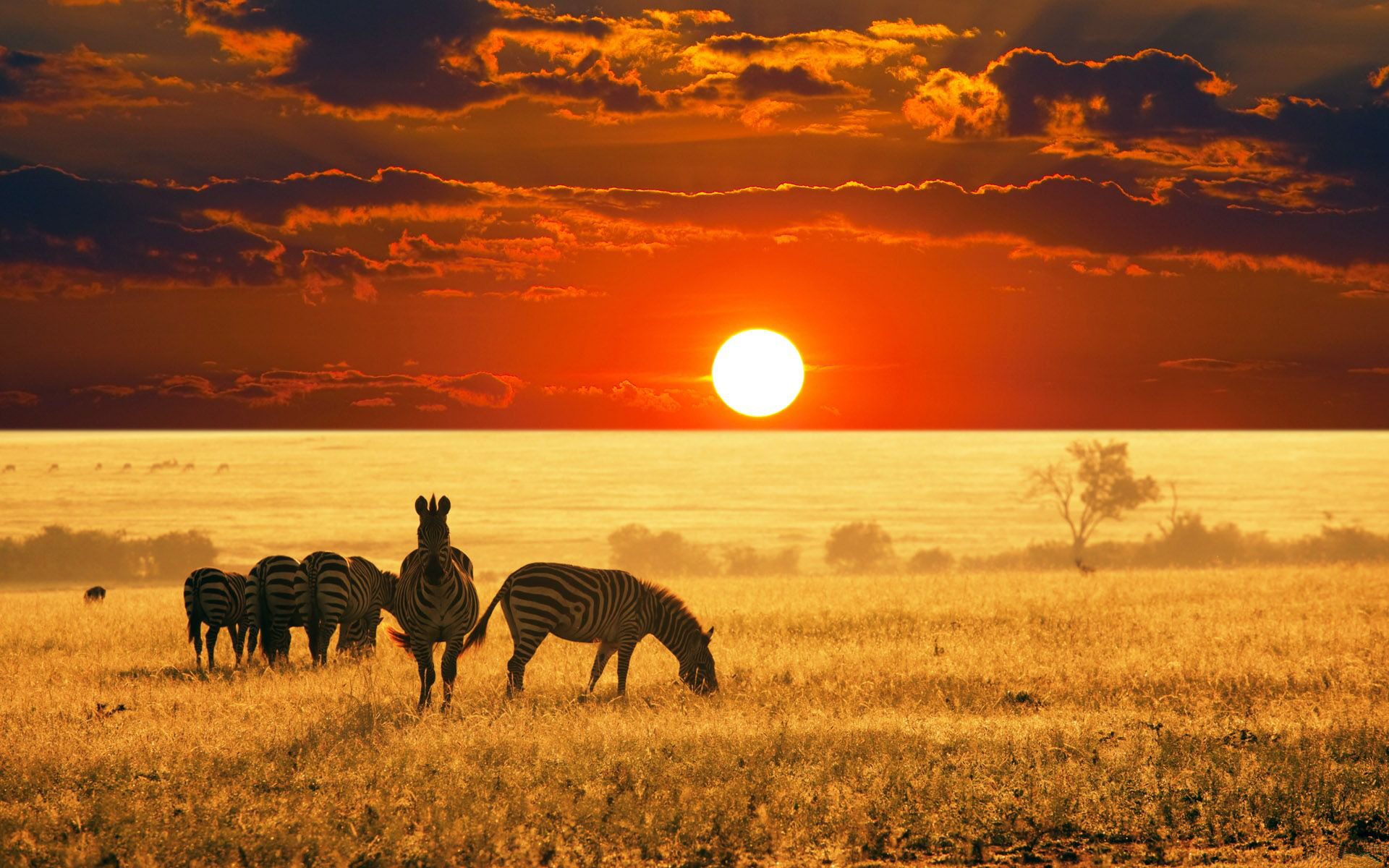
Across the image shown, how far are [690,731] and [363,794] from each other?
4.04 meters

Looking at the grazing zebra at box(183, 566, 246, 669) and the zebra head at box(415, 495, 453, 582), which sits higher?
the zebra head at box(415, 495, 453, 582)

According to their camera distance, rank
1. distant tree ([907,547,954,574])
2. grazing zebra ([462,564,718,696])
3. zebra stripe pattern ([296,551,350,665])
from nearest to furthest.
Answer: grazing zebra ([462,564,718,696])
zebra stripe pattern ([296,551,350,665])
distant tree ([907,547,954,574])

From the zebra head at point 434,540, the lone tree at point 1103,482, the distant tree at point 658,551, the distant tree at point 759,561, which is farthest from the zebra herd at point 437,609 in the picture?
the lone tree at point 1103,482

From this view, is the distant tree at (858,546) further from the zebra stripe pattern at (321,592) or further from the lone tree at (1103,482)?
the zebra stripe pattern at (321,592)

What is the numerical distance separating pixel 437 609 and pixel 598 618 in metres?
2.35

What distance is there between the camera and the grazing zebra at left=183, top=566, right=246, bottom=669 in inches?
805

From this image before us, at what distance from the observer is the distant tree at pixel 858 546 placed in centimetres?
9338

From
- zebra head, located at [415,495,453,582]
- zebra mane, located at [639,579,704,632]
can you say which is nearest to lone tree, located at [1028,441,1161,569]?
zebra mane, located at [639,579,704,632]

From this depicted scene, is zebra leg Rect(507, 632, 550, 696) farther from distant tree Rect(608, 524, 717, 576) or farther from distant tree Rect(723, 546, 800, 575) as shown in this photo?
distant tree Rect(608, 524, 717, 576)

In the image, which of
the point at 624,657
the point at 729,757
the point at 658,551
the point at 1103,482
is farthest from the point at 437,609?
the point at 1103,482

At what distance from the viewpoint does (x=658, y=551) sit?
96500mm

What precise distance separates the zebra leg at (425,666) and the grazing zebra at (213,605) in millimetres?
5927

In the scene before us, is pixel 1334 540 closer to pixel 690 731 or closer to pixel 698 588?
pixel 698 588

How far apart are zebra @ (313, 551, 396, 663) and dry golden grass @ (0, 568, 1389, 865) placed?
608 millimetres
